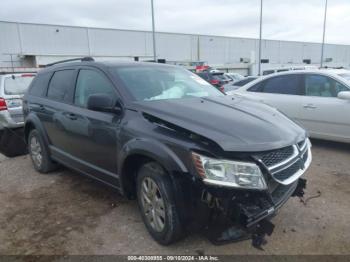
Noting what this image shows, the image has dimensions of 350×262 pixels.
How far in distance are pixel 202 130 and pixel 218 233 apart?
2.75 feet

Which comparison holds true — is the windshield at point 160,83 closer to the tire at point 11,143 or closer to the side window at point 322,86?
the side window at point 322,86

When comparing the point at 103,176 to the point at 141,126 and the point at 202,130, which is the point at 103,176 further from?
the point at 202,130

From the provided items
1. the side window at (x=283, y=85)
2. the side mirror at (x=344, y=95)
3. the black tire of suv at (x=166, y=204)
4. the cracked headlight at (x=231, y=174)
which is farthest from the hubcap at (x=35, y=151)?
the side mirror at (x=344, y=95)

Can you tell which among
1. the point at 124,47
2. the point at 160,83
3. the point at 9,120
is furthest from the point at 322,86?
the point at 124,47

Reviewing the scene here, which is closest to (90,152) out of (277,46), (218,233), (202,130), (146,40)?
(202,130)

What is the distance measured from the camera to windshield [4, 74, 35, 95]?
7293mm

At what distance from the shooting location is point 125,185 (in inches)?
129

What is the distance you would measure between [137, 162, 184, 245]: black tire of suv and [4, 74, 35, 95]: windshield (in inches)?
223

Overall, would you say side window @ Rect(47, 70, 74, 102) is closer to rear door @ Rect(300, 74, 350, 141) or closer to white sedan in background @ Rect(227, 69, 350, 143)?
white sedan in background @ Rect(227, 69, 350, 143)

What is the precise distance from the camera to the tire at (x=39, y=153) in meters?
4.93

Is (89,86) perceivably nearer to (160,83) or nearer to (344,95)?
(160,83)

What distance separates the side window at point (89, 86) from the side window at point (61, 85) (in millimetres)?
226

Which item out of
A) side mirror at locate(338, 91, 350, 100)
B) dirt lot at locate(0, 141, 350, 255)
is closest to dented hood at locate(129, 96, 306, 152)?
dirt lot at locate(0, 141, 350, 255)

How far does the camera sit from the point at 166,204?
2713 mm
